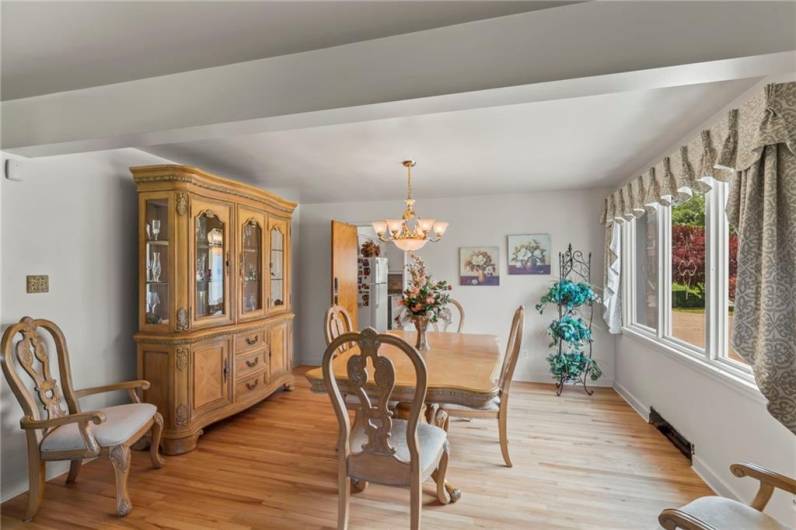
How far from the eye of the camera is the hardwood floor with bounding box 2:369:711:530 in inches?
80.5

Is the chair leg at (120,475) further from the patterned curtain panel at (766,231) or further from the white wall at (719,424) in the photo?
the white wall at (719,424)

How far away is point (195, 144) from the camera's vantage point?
289cm

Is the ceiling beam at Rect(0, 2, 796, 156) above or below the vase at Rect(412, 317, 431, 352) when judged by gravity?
above

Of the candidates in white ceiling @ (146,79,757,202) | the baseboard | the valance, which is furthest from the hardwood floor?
white ceiling @ (146,79,757,202)

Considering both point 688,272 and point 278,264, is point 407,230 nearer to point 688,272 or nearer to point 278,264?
point 278,264

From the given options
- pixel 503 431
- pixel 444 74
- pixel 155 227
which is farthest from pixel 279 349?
pixel 444 74

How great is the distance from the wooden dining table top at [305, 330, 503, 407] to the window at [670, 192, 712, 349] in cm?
145

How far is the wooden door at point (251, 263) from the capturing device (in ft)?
11.0

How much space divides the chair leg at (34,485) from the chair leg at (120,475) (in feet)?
1.31

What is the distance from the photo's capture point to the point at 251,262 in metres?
3.60

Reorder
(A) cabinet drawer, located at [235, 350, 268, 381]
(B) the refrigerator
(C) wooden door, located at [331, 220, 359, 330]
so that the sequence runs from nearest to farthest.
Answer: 1. (A) cabinet drawer, located at [235, 350, 268, 381]
2. (C) wooden door, located at [331, 220, 359, 330]
3. (B) the refrigerator

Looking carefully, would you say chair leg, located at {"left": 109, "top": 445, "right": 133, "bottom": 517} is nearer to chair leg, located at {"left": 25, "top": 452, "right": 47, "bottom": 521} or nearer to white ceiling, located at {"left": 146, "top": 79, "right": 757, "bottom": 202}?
chair leg, located at {"left": 25, "top": 452, "right": 47, "bottom": 521}

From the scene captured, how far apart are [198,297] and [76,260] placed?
808 mm

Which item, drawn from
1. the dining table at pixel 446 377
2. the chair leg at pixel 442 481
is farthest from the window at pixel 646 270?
the chair leg at pixel 442 481
